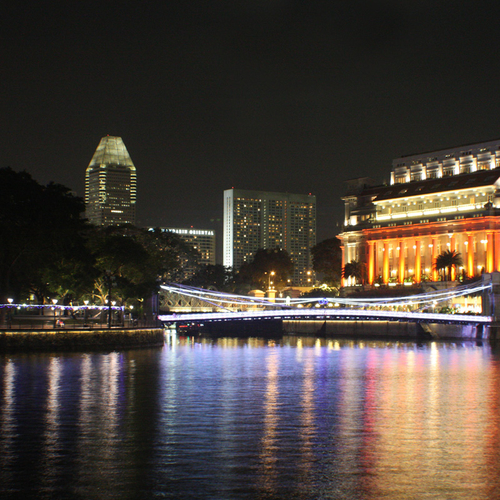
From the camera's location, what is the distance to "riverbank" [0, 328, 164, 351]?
4786 cm

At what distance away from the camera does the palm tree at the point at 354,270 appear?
389 feet

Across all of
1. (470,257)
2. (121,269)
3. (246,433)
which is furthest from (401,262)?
(246,433)

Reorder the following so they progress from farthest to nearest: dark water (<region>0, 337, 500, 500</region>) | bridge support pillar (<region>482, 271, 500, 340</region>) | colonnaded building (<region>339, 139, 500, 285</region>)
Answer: colonnaded building (<region>339, 139, 500, 285</region>) < bridge support pillar (<region>482, 271, 500, 340</region>) < dark water (<region>0, 337, 500, 500</region>)

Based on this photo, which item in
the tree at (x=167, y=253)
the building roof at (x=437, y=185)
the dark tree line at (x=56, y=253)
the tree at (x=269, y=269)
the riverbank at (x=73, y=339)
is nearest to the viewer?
the riverbank at (x=73, y=339)

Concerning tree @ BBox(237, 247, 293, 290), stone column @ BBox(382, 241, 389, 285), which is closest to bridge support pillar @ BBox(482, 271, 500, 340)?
stone column @ BBox(382, 241, 389, 285)

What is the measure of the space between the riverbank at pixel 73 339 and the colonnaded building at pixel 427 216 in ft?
203

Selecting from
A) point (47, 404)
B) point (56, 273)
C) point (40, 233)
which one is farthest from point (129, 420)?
point (56, 273)

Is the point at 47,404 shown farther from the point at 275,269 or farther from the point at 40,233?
the point at 275,269

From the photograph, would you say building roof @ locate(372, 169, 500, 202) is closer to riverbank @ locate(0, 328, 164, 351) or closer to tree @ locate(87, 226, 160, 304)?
tree @ locate(87, 226, 160, 304)

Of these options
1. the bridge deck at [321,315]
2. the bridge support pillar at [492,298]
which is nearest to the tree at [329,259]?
the bridge support pillar at [492,298]

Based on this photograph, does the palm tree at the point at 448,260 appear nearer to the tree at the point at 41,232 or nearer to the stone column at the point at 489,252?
the stone column at the point at 489,252

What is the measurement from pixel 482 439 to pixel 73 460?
10.8m

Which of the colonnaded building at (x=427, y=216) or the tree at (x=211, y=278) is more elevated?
the colonnaded building at (x=427, y=216)

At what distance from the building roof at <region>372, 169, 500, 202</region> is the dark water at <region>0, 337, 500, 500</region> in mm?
77716
